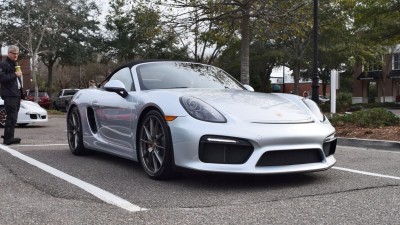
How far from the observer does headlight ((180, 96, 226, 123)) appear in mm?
4359

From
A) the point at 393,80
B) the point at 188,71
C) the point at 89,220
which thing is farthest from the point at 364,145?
the point at 393,80

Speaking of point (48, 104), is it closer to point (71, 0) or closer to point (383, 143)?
point (71, 0)

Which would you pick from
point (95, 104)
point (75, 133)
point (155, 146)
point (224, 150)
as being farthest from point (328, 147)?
point (75, 133)

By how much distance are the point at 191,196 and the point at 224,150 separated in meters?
0.52

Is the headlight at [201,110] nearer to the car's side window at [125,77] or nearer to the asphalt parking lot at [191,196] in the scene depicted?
the asphalt parking lot at [191,196]

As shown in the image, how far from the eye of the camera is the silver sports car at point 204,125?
4.22 metres

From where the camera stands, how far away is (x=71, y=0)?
3112 centimetres

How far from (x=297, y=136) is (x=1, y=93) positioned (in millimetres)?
5938

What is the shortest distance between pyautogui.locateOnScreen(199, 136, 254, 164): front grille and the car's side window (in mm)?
1711

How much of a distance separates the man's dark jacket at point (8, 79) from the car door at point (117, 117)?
266 cm

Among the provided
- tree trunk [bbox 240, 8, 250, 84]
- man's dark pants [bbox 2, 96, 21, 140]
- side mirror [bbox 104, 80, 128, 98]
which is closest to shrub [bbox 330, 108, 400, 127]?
tree trunk [bbox 240, 8, 250, 84]

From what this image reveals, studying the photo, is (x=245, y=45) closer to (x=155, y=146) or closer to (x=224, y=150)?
(x=155, y=146)

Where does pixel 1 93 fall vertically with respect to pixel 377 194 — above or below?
above

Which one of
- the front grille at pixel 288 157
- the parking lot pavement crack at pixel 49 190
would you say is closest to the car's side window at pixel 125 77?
the parking lot pavement crack at pixel 49 190
